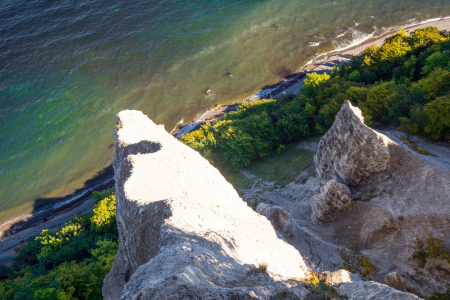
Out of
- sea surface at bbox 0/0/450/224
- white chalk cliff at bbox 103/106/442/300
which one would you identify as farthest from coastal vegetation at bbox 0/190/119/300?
sea surface at bbox 0/0/450/224

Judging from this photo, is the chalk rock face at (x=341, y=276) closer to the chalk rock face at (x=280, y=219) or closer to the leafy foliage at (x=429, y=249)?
the leafy foliage at (x=429, y=249)

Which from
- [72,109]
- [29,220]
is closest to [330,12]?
[72,109]

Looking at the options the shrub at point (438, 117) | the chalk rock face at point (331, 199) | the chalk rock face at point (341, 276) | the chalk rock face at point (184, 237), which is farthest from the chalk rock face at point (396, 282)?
the shrub at point (438, 117)

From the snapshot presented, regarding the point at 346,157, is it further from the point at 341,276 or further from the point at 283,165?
the point at 283,165

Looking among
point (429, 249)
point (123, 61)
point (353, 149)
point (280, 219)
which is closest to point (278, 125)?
point (280, 219)

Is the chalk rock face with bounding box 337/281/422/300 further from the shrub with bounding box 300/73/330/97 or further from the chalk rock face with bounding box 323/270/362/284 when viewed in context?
the shrub with bounding box 300/73/330/97
